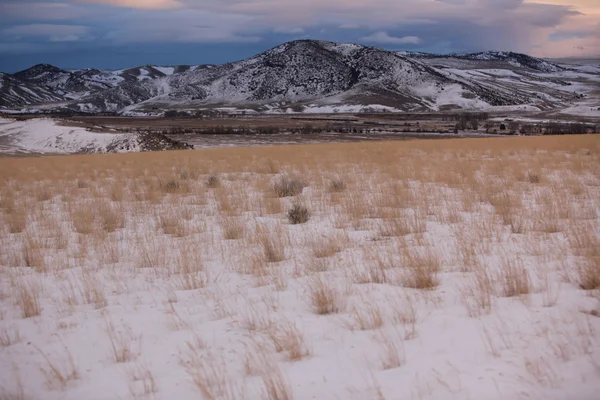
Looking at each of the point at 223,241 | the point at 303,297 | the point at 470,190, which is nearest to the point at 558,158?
the point at 470,190

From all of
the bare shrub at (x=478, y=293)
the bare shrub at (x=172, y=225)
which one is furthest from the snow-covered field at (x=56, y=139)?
the bare shrub at (x=478, y=293)

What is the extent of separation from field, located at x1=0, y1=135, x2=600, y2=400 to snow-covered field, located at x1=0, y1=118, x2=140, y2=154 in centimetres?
4395

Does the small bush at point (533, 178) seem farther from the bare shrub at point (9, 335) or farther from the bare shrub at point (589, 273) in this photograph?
the bare shrub at point (9, 335)

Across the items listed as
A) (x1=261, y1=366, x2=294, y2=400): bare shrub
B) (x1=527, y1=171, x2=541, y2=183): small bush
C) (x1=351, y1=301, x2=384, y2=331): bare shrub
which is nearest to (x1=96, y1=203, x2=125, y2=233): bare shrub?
(x1=351, y1=301, x2=384, y2=331): bare shrub

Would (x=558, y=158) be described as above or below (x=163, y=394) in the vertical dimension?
above

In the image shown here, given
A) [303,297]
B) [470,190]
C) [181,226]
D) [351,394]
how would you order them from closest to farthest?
1. [351,394]
2. [303,297]
3. [181,226]
4. [470,190]

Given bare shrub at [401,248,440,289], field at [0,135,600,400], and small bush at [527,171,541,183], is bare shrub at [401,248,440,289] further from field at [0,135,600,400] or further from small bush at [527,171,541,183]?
small bush at [527,171,541,183]

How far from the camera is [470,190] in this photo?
34.2 ft

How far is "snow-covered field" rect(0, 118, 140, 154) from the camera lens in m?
52.0

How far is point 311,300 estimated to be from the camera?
489 centimetres

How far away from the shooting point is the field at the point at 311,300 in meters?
3.59

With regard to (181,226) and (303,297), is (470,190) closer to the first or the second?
(181,226)

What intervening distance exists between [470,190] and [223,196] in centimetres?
515

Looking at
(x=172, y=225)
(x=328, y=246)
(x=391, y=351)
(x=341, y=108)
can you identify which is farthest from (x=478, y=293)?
(x=341, y=108)
